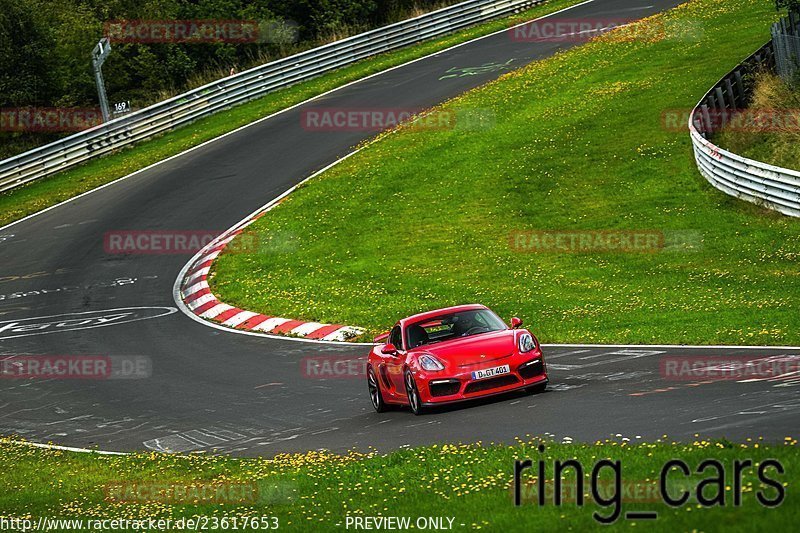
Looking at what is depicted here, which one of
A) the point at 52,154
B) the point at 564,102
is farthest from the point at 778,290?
the point at 52,154

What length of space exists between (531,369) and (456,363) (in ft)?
2.83

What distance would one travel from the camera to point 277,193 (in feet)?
106

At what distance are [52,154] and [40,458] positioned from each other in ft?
86.3

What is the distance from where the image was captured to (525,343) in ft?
44.0

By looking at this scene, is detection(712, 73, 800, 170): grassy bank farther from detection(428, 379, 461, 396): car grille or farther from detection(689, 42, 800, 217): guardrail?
detection(428, 379, 461, 396): car grille

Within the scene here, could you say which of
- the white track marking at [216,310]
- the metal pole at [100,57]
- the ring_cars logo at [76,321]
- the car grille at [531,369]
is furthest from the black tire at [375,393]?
the metal pole at [100,57]

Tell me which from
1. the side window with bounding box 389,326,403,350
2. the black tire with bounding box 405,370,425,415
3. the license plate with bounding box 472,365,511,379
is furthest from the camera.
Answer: the side window with bounding box 389,326,403,350

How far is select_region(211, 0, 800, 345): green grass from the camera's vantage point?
1919 cm

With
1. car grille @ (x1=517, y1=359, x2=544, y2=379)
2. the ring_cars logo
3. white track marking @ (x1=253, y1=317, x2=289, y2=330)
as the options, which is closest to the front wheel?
car grille @ (x1=517, y1=359, x2=544, y2=379)

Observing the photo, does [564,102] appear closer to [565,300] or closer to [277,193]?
[277,193]

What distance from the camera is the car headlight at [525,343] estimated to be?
13320 mm

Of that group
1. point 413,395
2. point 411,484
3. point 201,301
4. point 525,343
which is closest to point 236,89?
point 201,301

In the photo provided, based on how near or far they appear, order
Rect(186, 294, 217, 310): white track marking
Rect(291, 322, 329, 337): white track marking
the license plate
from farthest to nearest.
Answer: Rect(186, 294, 217, 310): white track marking, Rect(291, 322, 329, 337): white track marking, the license plate

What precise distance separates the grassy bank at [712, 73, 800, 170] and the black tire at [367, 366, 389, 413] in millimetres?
A: 13798
